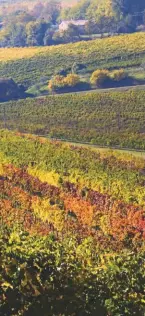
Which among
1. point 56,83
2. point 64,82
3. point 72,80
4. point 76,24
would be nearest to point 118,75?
point 72,80

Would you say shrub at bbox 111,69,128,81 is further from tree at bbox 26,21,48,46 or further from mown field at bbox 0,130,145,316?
tree at bbox 26,21,48,46

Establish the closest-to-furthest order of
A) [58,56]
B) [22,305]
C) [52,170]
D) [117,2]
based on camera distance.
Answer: [22,305] < [52,170] < [58,56] < [117,2]

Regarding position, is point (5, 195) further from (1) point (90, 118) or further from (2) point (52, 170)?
(1) point (90, 118)

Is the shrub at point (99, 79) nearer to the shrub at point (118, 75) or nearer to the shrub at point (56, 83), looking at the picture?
the shrub at point (118, 75)

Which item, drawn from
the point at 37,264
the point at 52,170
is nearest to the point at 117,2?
the point at 52,170

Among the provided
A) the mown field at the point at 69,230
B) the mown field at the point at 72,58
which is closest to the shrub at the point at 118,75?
the mown field at the point at 72,58

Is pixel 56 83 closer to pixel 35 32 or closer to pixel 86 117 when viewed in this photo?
pixel 86 117
